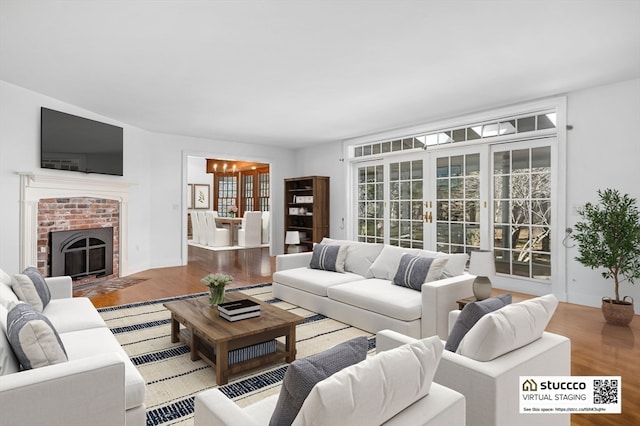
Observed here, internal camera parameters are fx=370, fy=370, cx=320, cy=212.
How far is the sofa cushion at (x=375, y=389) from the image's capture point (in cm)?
96

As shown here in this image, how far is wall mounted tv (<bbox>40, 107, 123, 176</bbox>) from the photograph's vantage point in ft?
15.7

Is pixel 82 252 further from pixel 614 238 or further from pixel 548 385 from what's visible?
pixel 614 238

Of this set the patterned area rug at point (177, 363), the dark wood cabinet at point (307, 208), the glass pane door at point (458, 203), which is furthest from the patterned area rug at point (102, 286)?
the glass pane door at point (458, 203)

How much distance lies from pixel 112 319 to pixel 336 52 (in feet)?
11.4

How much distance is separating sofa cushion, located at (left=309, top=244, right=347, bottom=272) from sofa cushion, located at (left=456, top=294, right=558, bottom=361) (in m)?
2.77

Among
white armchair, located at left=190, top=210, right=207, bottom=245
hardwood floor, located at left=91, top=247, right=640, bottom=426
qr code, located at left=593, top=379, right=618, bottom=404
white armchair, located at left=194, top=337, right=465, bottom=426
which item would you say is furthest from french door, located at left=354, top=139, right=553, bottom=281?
white armchair, located at left=190, top=210, right=207, bottom=245

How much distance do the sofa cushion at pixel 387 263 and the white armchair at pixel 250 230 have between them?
6.55m

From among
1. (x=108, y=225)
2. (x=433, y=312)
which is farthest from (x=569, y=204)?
(x=108, y=225)

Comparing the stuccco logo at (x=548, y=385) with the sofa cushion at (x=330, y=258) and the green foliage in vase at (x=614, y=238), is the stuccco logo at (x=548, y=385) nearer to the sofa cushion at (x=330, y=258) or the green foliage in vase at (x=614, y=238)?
the green foliage in vase at (x=614, y=238)

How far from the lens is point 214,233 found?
1027cm

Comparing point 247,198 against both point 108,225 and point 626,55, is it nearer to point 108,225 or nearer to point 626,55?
point 108,225

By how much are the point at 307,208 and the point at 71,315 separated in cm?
591

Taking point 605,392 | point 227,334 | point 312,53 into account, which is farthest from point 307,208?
point 605,392

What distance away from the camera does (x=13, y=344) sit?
5.29 ft
